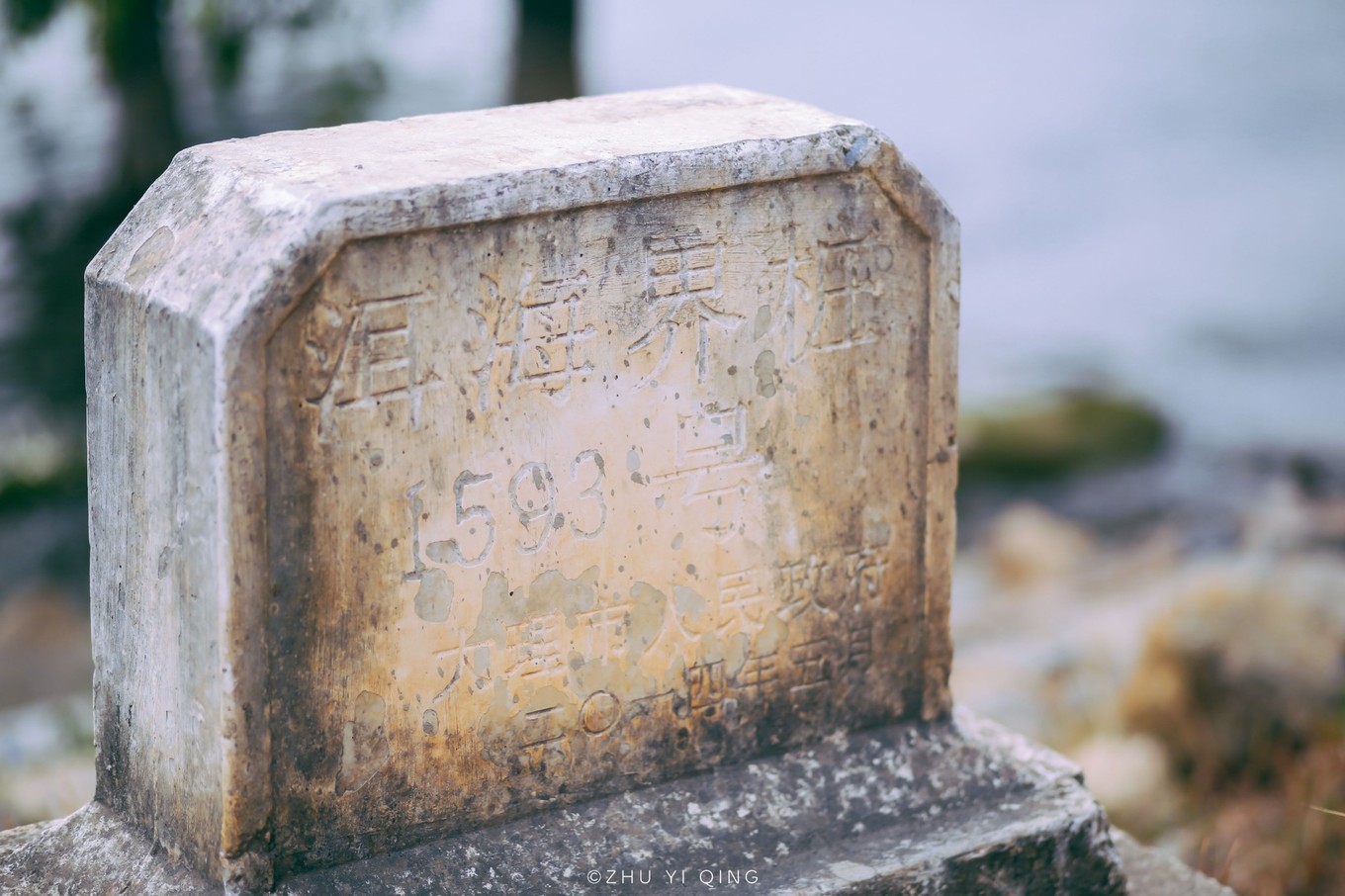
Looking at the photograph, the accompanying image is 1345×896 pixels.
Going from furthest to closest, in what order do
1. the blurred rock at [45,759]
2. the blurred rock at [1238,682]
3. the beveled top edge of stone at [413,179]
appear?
the blurred rock at [1238,682] < the blurred rock at [45,759] < the beveled top edge of stone at [413,179]

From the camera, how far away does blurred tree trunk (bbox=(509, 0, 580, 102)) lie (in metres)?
5.38

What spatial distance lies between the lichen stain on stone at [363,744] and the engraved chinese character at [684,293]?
637 mm

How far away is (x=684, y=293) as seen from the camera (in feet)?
8.13

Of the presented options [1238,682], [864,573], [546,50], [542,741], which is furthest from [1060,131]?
[542,741]

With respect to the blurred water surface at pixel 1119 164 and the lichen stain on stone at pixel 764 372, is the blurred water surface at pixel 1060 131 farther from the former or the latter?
the lichen stain on stone at pixel 764 372

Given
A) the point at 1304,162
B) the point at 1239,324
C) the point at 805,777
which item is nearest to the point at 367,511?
the point at 805,777

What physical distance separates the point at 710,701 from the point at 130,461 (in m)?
0.97

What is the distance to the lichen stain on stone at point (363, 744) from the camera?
7.61 feet

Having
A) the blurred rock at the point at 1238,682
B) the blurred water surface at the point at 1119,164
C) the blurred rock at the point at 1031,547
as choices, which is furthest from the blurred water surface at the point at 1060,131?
the blurred rock at the point at 1238,682

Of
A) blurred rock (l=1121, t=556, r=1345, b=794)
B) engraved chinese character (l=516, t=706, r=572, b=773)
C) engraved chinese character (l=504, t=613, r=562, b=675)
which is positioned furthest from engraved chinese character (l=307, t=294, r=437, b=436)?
blurred rock (l=1121, t=556, r=1345, b=794)

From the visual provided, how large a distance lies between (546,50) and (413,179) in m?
3.30

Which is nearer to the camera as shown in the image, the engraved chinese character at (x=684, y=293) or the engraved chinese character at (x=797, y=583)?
the engraved chinese character at (x=684, y=293)

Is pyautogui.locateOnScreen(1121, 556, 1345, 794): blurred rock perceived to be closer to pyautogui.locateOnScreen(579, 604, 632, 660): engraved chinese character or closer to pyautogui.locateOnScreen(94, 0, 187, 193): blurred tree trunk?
pyautogui.locateOnScreen(579, 604, 632, 660): engraved chinese character

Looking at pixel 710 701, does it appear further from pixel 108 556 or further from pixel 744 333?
pixel 108 556
